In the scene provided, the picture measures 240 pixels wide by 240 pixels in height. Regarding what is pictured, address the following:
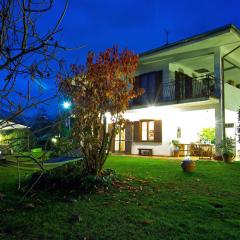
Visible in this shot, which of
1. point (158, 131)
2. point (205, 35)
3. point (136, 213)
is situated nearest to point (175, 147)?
point (158, 131)

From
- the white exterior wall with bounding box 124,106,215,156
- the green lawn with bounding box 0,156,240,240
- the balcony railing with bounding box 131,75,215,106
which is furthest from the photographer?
the white exterior wall with bounding box 124,106,215,156

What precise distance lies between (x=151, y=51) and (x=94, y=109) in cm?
804

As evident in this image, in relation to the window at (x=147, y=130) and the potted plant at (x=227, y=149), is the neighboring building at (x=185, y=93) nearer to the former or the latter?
the window at (x=147, y=130)

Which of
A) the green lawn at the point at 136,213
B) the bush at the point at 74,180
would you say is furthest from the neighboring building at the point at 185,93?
the bush at the point at 74,180

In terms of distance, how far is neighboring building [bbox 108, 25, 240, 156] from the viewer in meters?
12.2

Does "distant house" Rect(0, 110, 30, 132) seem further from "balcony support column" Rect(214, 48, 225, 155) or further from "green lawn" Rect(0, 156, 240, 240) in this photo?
"balcony support column" Rect(214, 48, 225, 155)

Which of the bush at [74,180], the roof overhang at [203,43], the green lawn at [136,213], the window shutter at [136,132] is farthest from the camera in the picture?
the window shutter at [136,132]

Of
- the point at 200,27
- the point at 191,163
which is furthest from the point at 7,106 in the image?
the point at 200,27

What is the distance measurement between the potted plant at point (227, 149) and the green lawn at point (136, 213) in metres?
4.32

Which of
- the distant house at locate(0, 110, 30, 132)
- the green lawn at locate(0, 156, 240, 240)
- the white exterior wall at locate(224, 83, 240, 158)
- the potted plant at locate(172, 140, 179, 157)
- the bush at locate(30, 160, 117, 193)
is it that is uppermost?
the white exterior wall at locate(224, 83, 240, 158)

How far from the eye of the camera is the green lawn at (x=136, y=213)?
368 cm

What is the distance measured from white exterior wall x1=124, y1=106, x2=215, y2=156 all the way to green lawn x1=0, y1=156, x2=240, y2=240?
311 inches

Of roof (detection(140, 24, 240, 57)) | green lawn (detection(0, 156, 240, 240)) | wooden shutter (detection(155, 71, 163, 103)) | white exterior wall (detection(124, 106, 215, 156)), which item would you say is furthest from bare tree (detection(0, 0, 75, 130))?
wooden shutter (detection(155, 71, 163, 103))

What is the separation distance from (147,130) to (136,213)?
37.2ft
